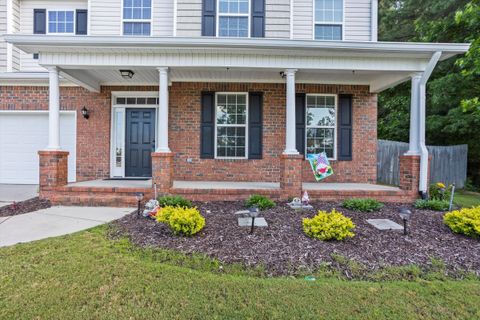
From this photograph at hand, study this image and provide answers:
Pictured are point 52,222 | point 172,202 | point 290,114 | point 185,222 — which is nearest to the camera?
point 185,222

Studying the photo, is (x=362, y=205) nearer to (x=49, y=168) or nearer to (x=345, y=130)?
(x=345, y=130)

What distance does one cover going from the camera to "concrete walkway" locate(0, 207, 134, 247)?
3734 millimetres

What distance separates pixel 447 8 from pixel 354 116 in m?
8.56

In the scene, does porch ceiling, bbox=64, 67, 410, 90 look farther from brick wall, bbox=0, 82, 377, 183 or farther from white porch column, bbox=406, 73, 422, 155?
white porch column, bbox=406, 73, 422, 155

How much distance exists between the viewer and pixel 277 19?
725 centimetres

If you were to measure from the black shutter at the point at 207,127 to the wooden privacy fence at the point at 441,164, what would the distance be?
23.0ft

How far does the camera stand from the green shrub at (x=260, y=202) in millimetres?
5098

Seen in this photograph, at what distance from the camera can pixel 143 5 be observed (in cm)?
730

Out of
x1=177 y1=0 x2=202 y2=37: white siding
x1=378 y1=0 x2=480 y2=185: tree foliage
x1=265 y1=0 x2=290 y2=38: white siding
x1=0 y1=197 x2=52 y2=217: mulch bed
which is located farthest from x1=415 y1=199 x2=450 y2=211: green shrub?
x1=0 y1=197 x2=52 y2=217: mulch bed

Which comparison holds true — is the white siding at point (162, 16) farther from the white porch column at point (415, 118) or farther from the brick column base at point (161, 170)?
the white porch column at point (415, 118)

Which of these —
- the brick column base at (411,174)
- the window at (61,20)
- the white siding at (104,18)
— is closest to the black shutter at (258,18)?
the white siding at (104,18)

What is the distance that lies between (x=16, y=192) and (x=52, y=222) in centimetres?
327

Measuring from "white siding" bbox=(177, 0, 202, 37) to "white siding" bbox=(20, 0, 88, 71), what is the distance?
9.43ft

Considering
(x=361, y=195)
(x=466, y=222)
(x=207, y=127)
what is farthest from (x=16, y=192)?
(x=466, y=222)
